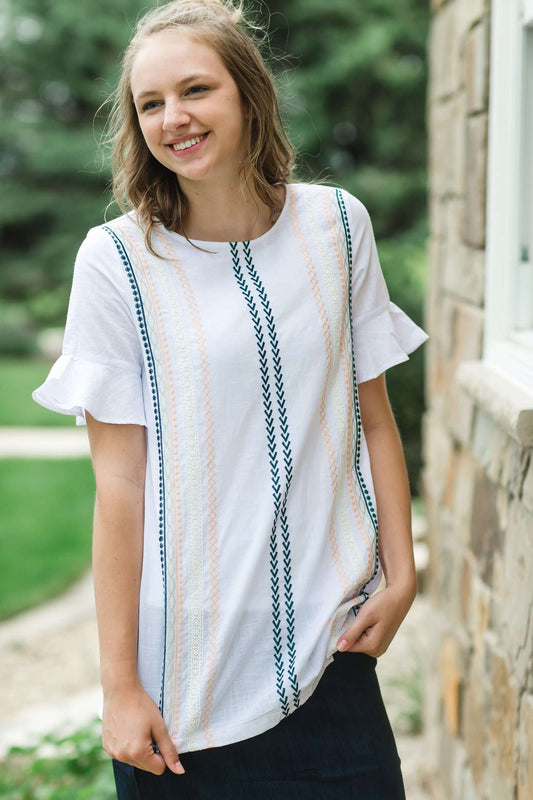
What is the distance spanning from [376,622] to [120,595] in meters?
0.38

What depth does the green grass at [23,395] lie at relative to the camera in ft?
32.0

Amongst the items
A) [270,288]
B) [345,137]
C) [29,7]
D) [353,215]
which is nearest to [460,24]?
[353,215]

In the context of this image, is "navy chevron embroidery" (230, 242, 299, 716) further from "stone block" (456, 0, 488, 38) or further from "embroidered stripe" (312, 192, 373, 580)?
"stone block" (456, 0, 488, 38)

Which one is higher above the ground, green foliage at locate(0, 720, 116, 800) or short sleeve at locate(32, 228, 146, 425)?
short sleeve at locate(32, 228, 146, 425)

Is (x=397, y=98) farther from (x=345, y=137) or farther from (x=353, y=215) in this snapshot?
(x=353, y=215)

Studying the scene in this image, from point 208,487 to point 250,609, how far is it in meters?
0.18

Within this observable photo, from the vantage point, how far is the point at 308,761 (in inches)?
54.0

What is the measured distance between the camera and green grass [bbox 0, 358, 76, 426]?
9.76 metres

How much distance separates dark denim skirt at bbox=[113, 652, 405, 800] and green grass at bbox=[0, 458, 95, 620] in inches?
141

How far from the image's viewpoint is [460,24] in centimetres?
250

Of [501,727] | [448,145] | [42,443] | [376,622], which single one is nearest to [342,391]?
[376,622]

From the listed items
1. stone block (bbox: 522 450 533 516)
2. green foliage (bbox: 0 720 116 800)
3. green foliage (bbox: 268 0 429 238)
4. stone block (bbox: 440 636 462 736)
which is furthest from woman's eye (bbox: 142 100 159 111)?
green foliage (bbox: 268 0 429 238)

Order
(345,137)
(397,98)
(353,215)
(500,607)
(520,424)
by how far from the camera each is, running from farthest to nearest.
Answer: (345,137) → (397,98) → (500,607) → (520,424) → (353,215)

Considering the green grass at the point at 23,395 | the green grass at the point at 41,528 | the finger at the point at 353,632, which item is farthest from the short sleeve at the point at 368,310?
the green grass at the point at 23,395
